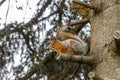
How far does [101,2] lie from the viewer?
1.98m

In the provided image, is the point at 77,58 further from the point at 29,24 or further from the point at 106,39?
the point at 29,24

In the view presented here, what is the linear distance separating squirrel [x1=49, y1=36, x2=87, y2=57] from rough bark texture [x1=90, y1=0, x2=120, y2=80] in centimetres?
6

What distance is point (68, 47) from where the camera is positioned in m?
1.83

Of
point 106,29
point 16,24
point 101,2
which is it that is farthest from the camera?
point 16,24


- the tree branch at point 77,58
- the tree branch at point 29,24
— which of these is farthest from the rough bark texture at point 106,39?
the tree branch at point 29,24

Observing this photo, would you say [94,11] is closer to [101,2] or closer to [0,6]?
[101,2]

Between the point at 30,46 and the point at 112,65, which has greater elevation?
the point at 30,46

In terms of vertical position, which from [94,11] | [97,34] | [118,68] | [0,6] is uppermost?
[0,6]

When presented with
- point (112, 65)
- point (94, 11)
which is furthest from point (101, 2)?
point (112, 65)

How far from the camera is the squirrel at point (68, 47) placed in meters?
1.83

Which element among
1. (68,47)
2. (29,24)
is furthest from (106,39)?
(29,24)

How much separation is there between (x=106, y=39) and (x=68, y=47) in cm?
21

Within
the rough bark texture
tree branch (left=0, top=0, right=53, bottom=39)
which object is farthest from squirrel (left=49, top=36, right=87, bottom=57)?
tree branch (left=0, top=0, right=53, bottom=39)

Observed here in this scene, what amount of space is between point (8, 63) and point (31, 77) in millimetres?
337
